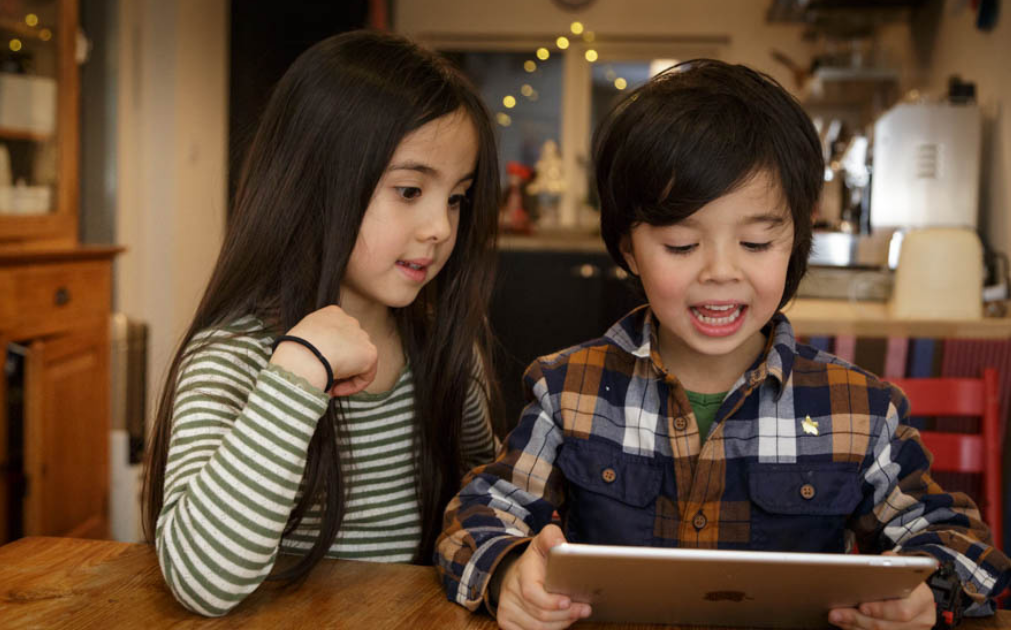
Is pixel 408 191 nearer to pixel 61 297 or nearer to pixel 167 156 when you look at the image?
pixel 61 297

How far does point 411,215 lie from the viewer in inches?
42.8

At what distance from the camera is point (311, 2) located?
16.0ft

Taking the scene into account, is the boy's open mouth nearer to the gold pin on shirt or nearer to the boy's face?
the boy's face

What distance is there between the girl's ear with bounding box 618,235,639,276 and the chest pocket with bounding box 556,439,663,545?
0.65 ft

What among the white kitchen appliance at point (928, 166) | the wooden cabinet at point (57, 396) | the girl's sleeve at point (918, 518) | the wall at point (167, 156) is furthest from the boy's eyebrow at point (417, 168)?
the wall at point (167, 156)

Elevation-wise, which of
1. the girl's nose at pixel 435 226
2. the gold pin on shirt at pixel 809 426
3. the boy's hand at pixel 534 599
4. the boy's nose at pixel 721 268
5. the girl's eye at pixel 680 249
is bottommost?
the boy's hand at pixel 534 599

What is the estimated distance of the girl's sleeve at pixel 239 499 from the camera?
80cm

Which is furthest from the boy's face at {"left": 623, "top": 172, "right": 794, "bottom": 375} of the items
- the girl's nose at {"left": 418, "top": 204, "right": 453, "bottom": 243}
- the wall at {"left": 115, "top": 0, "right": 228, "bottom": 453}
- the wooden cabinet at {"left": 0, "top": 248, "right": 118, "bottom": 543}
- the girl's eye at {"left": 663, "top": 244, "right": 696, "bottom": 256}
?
the wall at {"left": 115, "top": 0, "right": 228, "bottom": 453}

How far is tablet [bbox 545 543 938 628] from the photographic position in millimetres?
674

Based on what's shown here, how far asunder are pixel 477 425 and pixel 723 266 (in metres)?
0.48

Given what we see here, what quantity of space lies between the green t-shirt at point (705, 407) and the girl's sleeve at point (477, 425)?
33 cm

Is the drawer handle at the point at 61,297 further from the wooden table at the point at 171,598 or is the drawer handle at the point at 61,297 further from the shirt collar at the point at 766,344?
the shirt collar at the point at 766,344

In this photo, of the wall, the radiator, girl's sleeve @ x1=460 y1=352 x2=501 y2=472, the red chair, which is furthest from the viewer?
the wall

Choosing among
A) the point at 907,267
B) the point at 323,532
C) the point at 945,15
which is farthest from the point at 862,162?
the point at 323,532
